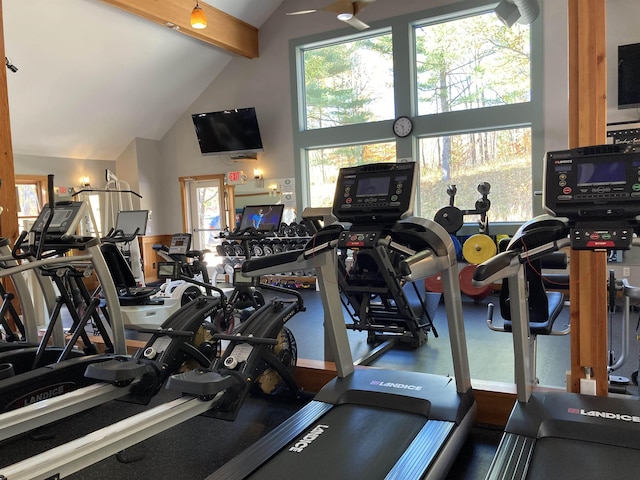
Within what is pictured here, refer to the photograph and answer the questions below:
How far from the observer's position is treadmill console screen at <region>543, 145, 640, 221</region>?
2.03 metres

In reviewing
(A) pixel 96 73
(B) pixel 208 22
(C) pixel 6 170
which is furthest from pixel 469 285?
(A) pixel 96 73

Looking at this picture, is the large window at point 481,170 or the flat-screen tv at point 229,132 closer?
the large window at point 481,170

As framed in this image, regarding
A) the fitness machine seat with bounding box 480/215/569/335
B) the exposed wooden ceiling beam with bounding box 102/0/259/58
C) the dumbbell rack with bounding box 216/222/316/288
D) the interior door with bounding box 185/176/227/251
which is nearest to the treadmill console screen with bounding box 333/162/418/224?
the fitness machine seat with bounding box 480/215/569/335

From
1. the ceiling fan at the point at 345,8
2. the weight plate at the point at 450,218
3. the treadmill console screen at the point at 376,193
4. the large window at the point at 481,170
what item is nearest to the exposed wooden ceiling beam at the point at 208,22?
the ceiling fan at the point at 345,8

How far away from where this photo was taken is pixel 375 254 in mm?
2504

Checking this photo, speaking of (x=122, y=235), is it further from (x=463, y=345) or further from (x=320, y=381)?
(x=463, y=345)

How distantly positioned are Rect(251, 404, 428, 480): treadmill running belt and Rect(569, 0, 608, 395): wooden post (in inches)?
38.6

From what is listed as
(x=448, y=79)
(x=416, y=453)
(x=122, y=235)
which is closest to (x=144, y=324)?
(x=122, y=235)

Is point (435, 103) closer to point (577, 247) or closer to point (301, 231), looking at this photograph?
point (301, 231)

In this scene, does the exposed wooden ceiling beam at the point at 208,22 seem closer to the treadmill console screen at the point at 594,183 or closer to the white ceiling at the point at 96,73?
the white ceiling at the point at 96,73

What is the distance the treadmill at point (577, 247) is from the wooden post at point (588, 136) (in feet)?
0.96

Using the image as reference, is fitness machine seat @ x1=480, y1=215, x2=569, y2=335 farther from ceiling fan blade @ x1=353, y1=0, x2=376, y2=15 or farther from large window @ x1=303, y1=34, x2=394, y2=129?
large window @ x1=303, y1=34, x2=394, y2=129

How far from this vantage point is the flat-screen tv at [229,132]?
9258mm

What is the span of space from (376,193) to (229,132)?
24.2 ft
